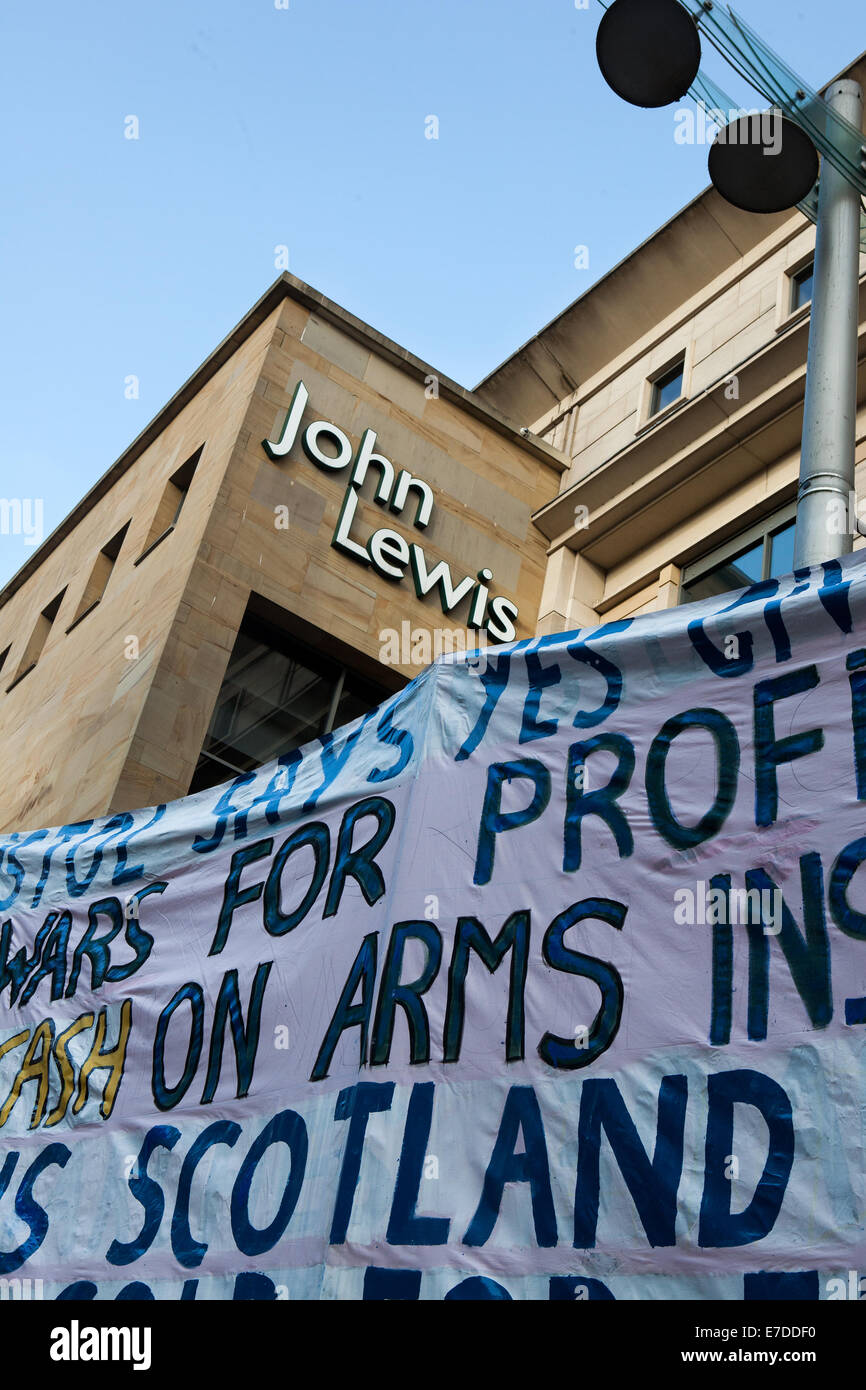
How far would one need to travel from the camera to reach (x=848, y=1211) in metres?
3.86

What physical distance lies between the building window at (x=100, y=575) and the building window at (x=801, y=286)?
23.8 feet

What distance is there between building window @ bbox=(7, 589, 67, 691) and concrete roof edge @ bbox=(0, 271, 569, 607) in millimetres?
1557

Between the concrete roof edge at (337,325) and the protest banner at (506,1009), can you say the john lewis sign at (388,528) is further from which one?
the protest banner at (506,1009)

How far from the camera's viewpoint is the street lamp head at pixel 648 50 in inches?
293

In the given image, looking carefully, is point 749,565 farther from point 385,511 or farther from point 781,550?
point 385,511

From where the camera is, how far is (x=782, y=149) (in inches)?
292

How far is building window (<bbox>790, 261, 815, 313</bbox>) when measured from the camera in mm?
14125

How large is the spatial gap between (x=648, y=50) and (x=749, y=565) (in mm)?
6038

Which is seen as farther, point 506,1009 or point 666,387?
point 666,387

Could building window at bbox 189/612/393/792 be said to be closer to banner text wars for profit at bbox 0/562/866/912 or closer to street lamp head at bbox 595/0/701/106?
banner text wars for profit at bbox 0/562/866/912

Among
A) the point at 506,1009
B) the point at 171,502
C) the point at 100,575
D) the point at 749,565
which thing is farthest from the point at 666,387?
the point at 506,1009

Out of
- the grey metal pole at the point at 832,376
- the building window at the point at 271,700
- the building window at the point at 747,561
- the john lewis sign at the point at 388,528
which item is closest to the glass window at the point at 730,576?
the building window at the point at 747,561
